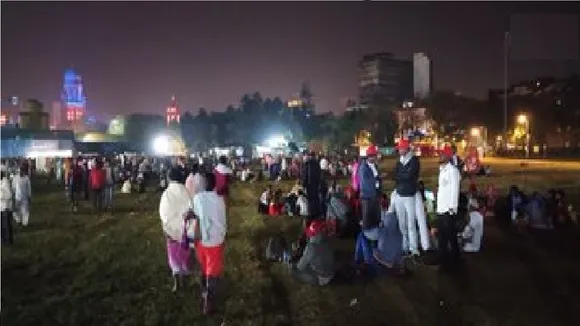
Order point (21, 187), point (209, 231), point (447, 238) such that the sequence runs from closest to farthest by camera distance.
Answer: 1. point (209, 231)
2. point (447, 238)
3. point (21, 187)

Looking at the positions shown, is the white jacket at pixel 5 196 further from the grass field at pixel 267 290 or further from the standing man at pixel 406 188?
the standing man at pixel 406 188

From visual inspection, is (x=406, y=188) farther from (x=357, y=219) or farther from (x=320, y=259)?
(x=357, y=219)

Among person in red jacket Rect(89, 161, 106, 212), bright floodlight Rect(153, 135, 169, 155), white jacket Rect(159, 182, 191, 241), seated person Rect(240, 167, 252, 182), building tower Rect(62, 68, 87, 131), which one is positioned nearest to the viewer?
white jacket Rect(159, 182, 191, 241)

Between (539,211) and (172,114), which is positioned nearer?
(539,211)

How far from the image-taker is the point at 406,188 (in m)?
11.3

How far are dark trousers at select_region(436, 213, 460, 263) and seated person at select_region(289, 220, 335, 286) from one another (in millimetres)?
2175

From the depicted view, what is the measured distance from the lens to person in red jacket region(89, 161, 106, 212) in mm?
22203

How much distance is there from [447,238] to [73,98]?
14418 cm

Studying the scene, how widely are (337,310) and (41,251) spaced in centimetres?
801

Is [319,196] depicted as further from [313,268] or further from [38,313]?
[38,313]

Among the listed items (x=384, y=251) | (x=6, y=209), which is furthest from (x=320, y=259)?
(x=6, y=209)

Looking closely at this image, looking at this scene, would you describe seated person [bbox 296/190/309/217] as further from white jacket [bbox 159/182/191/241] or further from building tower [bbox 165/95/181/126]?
building tower [bbox 165/95/181/126]

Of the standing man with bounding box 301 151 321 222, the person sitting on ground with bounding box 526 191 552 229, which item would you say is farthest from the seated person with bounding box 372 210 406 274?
the person sitting on ground with bounding box 526 191 552 229

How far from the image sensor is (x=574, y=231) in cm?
1634
